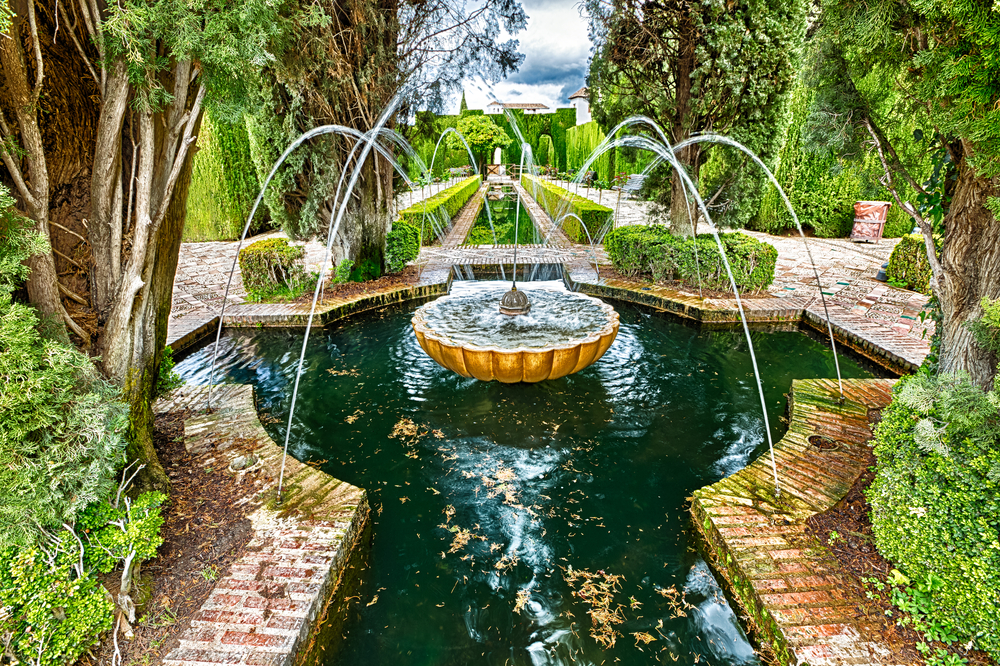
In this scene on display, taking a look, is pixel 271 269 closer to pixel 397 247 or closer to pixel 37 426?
pixel 397 247

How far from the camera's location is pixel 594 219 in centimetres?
1155

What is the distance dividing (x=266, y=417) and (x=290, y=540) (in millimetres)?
2051

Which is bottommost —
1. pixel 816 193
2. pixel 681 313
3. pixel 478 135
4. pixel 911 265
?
pixel 681 313

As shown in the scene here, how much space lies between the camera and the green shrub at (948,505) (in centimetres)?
181

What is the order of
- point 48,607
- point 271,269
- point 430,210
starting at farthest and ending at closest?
point 430,210 → point 271,269 → point 48,607

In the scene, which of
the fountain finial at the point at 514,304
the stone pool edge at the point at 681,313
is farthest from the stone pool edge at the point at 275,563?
the stone pool edge at the point at 681,313

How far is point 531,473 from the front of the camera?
343cm

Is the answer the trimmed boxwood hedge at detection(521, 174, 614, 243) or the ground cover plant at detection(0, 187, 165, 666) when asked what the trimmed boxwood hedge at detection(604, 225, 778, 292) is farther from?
the ground cover plant at detection(0, 187, 165, 666)

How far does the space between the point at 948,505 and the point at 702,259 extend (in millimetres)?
5527

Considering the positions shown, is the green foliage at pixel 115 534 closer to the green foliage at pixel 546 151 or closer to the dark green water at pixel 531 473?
the dark green water at pixel 531 473

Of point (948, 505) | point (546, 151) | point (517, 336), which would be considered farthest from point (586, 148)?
point (948, 505)

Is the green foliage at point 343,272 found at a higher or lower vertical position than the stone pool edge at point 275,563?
higher

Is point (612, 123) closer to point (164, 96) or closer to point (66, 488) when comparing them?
point (164, 96)

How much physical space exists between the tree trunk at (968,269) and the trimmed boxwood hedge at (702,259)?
427 cm
